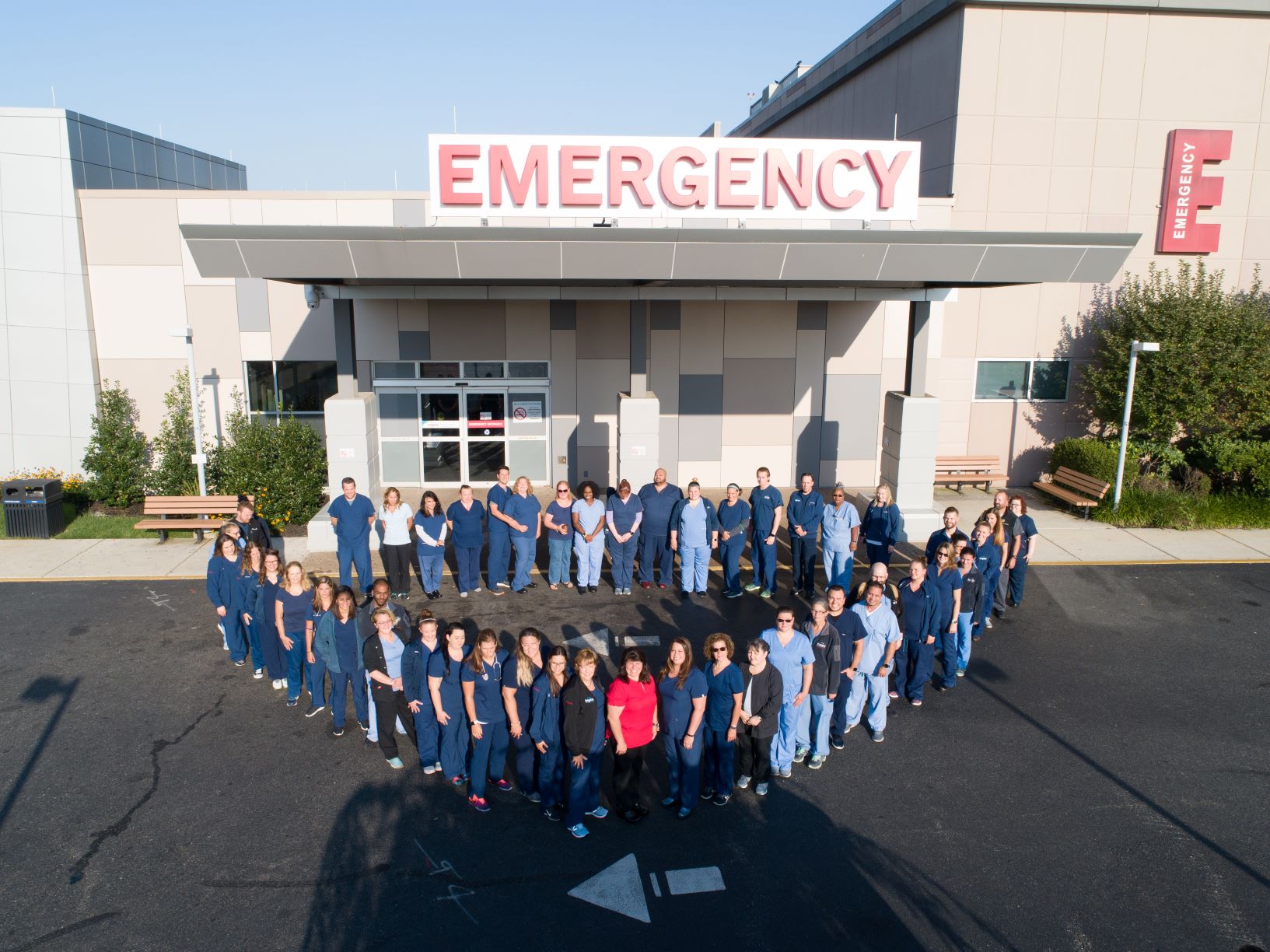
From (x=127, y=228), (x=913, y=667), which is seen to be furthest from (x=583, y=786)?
(x=127, y=228)

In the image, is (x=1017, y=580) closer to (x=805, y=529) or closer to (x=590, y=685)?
(x=805, y=529)

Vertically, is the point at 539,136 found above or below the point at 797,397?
above

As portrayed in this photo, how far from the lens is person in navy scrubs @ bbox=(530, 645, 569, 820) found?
6.64 m

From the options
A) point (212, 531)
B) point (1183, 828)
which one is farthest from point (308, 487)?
point (1183, 828)

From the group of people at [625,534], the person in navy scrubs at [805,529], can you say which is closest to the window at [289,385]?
the group of people at [625,534]

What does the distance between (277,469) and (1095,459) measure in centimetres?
1478

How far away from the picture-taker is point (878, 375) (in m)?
17.4

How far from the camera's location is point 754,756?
23.5 feet

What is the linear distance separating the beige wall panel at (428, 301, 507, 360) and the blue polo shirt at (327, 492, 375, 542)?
20.2 ft

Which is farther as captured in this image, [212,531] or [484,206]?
[212,531]

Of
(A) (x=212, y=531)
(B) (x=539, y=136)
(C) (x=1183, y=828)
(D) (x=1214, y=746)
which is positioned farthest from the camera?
(A) (x=212, y=531)

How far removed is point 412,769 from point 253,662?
Answer: 2.82 metres

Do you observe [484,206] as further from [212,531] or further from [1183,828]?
[1183,828]

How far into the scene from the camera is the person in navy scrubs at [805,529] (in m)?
11.3
